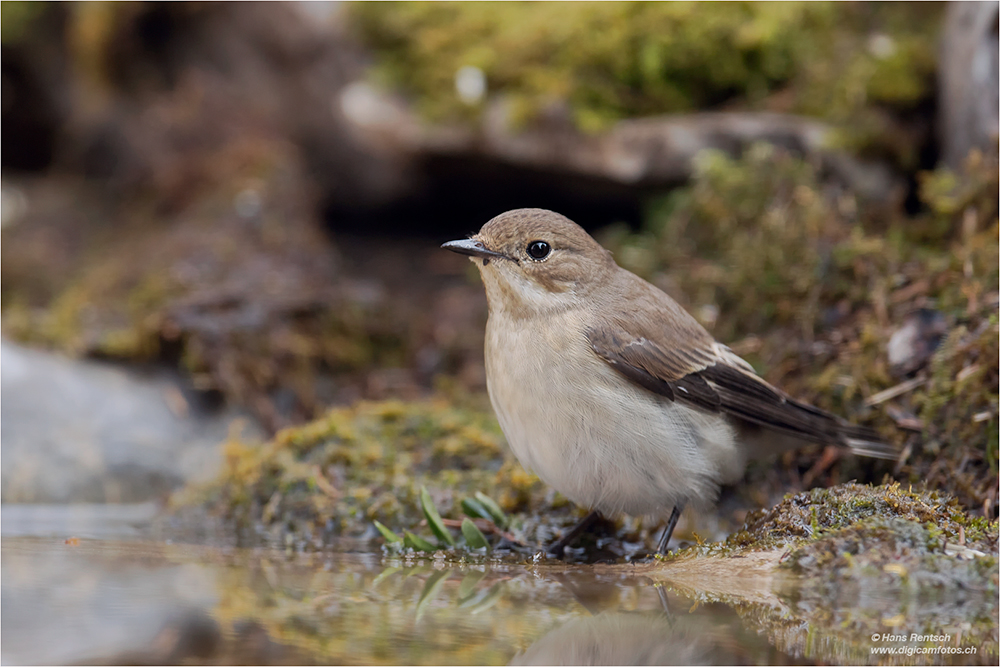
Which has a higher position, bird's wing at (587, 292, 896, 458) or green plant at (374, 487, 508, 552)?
bird's wing at (587, 292, 896, 458)

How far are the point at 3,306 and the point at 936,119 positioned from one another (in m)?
8.35

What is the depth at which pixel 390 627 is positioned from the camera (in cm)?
258

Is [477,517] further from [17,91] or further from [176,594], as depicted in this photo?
[17,91]

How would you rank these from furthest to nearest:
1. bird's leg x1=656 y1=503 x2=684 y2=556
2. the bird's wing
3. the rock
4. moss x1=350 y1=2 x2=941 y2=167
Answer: moss x1=350 y1=2 x2=941 y2=167
the rock
the bird's wing
bird's leg x1=656 y1=503 x2=684 y2=556

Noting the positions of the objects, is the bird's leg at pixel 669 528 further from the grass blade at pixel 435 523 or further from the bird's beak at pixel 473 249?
the bird's beak at pixel 473 249

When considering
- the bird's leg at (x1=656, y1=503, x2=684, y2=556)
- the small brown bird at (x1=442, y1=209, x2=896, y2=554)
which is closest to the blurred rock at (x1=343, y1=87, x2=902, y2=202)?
the small brown bird at (x1=442, y1=209, x2=896, y2=554)

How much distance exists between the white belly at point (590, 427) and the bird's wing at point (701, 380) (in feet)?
0.35

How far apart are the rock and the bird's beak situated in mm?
2715

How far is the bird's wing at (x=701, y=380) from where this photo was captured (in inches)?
166

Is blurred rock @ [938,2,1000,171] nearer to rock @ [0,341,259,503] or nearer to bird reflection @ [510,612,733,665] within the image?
bird reflection @ [510,612,733,665]

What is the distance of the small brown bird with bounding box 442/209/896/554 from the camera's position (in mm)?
3973

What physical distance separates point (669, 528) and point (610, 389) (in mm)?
826

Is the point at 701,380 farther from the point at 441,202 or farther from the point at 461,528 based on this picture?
the point at 441,202

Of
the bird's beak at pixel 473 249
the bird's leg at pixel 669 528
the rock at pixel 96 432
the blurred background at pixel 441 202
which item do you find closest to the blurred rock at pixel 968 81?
the blurred background at pixel 441 202
